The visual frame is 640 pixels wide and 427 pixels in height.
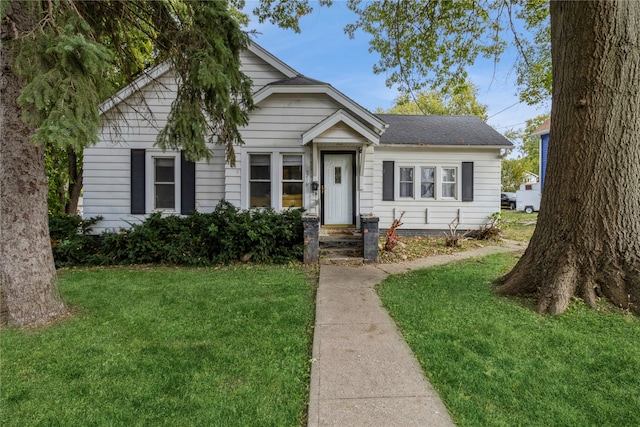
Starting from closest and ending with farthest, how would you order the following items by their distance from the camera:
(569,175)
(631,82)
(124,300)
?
(631,82), (569,175), (124,300)

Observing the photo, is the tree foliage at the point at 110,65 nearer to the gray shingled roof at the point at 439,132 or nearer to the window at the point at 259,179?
the window at the point at 259,179

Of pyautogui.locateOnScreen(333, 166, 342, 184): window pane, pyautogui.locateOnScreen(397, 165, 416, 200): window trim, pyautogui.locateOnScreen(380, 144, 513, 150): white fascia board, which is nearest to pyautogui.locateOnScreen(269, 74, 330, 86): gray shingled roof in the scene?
pyautogui.locateOnScreen(333, 166, 342, 184): window pane

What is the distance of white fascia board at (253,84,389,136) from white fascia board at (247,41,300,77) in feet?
3.55

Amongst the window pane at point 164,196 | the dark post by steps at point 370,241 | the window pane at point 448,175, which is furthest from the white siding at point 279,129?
the window pane at point 448,175

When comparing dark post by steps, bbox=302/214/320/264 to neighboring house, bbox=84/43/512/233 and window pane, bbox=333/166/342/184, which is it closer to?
neighboring house, bbox=84/43/512/233

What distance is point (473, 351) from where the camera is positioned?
3.06 meters

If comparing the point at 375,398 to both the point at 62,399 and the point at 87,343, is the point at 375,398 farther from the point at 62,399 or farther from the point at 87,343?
the point at 87,343

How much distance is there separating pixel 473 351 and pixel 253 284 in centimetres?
360

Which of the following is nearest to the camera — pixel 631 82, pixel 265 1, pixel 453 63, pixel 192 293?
pixel 631 82

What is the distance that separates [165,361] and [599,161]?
215 inches

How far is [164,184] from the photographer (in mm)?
8633

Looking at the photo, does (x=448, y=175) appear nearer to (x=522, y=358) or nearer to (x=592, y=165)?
(x=592, y=165)

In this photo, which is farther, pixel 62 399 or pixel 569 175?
pixel 569 175

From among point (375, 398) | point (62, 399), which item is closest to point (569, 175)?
point (375, 398)
